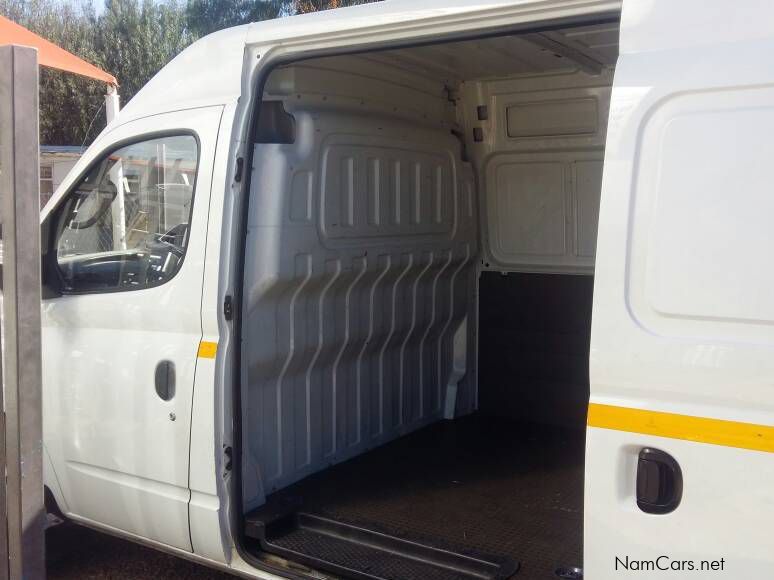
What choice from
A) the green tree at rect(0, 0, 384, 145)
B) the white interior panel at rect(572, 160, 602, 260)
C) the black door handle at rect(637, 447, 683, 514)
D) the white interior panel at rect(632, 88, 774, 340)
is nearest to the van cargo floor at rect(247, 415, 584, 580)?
the black door handle at rect(637, 447, 683, 514)

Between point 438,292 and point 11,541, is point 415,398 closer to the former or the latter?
point 438,292

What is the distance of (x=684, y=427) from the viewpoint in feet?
7.62

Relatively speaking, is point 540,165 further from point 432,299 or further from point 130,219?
point 130,219

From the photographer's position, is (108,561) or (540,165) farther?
(540,165)

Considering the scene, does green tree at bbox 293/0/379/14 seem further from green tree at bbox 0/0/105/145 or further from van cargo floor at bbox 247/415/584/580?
van cargo floor at bbox 247/415/584/580

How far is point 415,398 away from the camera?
194 inches

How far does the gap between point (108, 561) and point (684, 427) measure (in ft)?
10.7

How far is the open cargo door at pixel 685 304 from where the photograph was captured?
225cm

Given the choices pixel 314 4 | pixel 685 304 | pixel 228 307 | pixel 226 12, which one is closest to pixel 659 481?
pixel 685 304

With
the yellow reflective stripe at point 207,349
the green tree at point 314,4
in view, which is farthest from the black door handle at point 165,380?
the green tree at point 314,4

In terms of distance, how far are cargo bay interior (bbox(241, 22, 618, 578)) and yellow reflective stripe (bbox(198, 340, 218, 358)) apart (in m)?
0.22

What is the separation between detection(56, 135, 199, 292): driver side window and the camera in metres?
3.63

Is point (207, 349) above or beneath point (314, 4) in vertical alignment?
beneath

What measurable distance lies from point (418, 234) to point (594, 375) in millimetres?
2322
